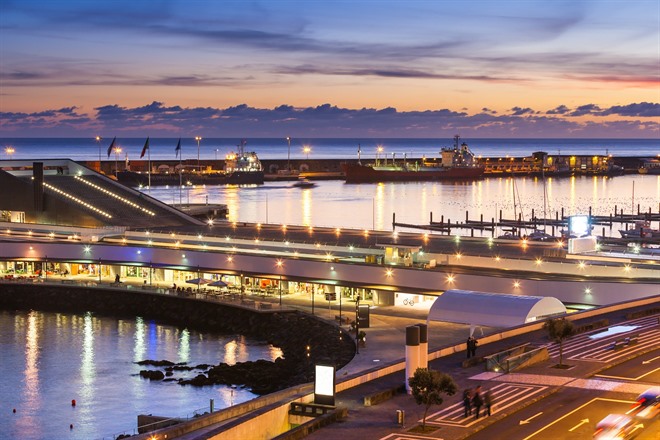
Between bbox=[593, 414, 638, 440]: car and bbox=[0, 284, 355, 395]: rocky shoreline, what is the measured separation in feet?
65.0

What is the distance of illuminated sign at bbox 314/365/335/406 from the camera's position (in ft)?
90.8

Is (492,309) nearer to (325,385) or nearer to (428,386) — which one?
(325,385)

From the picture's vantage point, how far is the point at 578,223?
60.7 metres

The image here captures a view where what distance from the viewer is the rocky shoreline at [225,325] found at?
45500 millimetres

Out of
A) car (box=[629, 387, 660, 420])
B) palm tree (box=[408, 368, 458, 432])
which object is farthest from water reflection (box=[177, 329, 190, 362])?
car (box=[629, 387, 660, 420])

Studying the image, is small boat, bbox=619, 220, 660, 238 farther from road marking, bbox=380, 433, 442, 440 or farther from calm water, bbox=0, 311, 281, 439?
road marking, bbox=380, 433, 442, 440

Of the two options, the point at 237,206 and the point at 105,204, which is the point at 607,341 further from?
the point at 237,206

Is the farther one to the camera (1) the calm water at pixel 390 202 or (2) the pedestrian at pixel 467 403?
(1) the calm water at pixel 390 202

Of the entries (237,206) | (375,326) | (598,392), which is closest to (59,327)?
(375,326)

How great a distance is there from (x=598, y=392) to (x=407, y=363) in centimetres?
555

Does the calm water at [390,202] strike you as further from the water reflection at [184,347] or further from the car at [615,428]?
the car at [615,428]

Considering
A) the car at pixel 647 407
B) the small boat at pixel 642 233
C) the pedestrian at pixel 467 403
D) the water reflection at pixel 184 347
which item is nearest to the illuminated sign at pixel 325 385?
the pedestrian at pixel 467 403

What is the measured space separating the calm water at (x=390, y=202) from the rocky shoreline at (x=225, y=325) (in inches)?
2254

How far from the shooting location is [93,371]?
47000 mm
